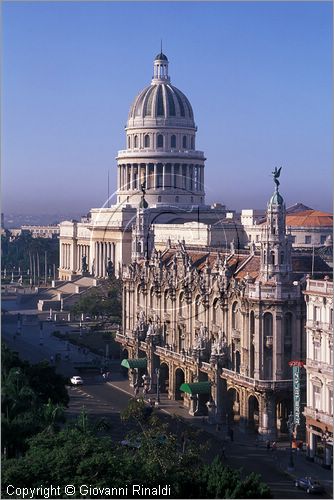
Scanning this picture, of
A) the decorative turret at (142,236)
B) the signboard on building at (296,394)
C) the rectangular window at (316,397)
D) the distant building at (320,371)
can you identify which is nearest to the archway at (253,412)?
the signboard on building at (296,394)

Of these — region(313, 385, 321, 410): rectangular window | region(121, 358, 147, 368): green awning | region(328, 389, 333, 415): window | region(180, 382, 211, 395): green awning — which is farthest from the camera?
region(121, 358, 147, 368): green awning

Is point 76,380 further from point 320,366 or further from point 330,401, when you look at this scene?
point 330,401

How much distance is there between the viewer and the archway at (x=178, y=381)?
83.6 m

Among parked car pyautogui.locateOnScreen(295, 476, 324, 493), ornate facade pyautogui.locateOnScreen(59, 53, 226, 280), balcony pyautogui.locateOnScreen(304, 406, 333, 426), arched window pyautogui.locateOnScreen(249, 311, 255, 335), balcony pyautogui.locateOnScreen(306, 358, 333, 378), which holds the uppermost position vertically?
ornate facade pyautogui.locateOnScreen(59, 53, 226, 280)

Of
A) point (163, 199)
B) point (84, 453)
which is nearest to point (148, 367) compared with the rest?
point (84, 453)

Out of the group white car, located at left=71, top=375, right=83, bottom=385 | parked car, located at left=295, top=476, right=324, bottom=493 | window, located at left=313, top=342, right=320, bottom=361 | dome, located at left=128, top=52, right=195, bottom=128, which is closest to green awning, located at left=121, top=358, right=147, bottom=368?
white car, located at left=71, top=375, right=83, bottom=385

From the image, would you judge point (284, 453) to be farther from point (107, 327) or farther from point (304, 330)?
point (107, 327)

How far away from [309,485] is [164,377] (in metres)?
32.4

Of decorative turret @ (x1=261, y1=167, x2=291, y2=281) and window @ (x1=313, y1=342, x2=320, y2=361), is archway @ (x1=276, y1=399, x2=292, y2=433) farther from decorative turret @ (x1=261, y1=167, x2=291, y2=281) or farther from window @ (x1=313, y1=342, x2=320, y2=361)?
decorative turret @ (x1=261, y1=167, x2=291, y2=281)

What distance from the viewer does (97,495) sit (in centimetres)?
4412

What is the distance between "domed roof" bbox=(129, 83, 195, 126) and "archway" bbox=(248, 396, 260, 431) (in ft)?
320

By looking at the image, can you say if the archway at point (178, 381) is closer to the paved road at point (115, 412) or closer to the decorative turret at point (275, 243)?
the paved road at point (115, 412)

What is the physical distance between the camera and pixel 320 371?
64.7 m

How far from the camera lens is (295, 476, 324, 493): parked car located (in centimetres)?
5669
